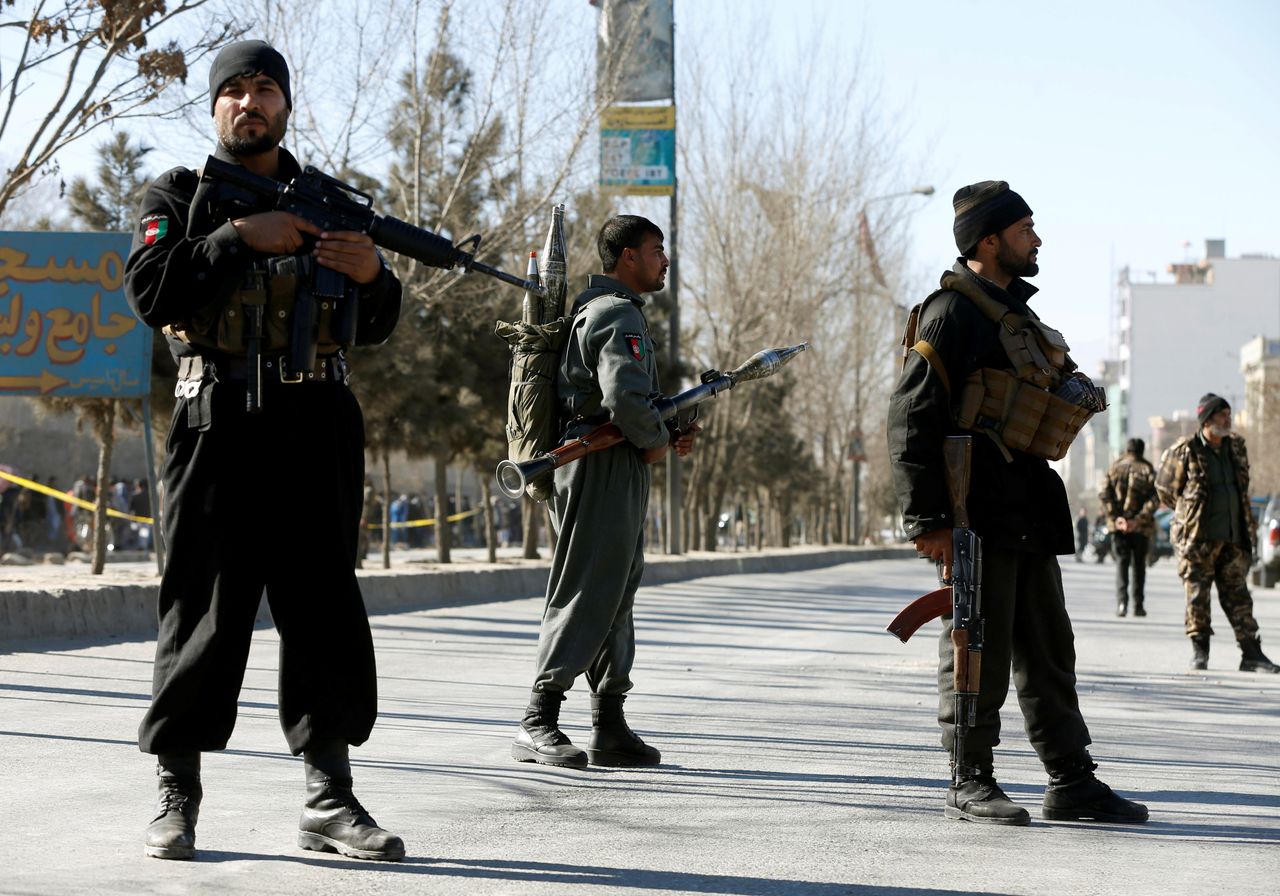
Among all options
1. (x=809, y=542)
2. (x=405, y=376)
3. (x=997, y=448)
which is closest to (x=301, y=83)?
(x=405, y=376)

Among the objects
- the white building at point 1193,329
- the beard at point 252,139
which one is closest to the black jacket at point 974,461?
the beard at point 252,139

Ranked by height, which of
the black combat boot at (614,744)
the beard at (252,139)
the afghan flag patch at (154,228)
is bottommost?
the black combat boot at (614,744)

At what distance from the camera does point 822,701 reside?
9.17 meters

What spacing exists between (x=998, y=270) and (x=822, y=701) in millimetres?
3805

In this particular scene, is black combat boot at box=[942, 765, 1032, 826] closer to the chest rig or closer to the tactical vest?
the tactical vest

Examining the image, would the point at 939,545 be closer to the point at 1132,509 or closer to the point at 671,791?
the point at 671,791

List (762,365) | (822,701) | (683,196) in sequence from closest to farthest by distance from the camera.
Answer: (762,365), (822,701), (683,196)

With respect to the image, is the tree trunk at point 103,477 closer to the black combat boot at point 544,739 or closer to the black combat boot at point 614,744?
the black combat boot at point 544,739

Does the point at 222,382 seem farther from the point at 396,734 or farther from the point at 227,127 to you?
the point at 396,734

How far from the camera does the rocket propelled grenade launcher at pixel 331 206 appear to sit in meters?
4.69

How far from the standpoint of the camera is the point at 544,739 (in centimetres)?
657

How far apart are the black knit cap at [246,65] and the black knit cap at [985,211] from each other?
87.2 inches

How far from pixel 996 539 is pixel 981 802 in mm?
784

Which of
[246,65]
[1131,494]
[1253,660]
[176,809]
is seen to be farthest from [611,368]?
[1131,494]
